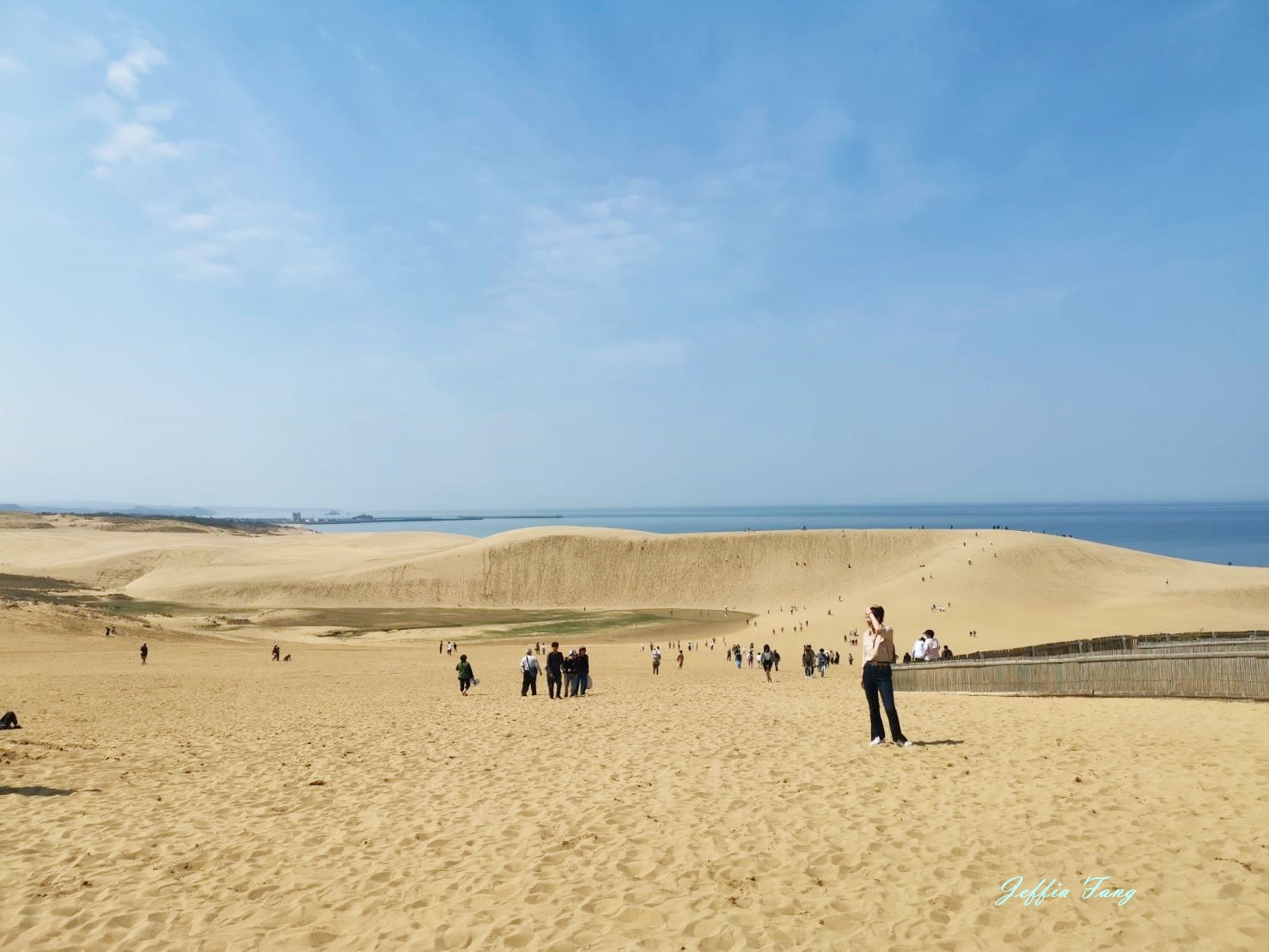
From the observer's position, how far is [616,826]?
7.68 metres

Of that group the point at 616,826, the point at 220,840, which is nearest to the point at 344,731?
the point at 220,840

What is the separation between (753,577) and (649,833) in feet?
251

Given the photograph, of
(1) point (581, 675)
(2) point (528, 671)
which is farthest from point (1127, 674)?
(2) point (528, 671)

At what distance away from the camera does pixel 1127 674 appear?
611 inches

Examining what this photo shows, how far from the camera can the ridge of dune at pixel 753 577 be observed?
48.9 metres

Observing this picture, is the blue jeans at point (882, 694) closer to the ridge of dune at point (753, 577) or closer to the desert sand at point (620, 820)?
the desert sand at point (620, 820)

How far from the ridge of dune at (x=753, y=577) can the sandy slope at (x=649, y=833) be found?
33.7 m

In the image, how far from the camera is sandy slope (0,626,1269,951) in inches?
219

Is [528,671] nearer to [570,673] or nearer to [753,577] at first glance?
[570,673]

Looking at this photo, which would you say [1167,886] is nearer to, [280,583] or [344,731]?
[344,731]

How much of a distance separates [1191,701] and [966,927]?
443 inches

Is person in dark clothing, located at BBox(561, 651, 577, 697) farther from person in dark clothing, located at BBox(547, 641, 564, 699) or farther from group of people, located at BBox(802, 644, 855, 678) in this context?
group of people, located at BBox(802, 644, 855, 678)

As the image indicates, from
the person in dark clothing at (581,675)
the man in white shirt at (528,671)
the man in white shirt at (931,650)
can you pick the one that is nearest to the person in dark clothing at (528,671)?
the man in white shirt at (528,671)

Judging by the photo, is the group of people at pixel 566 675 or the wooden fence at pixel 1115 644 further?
the group of people at pixel 566 675
